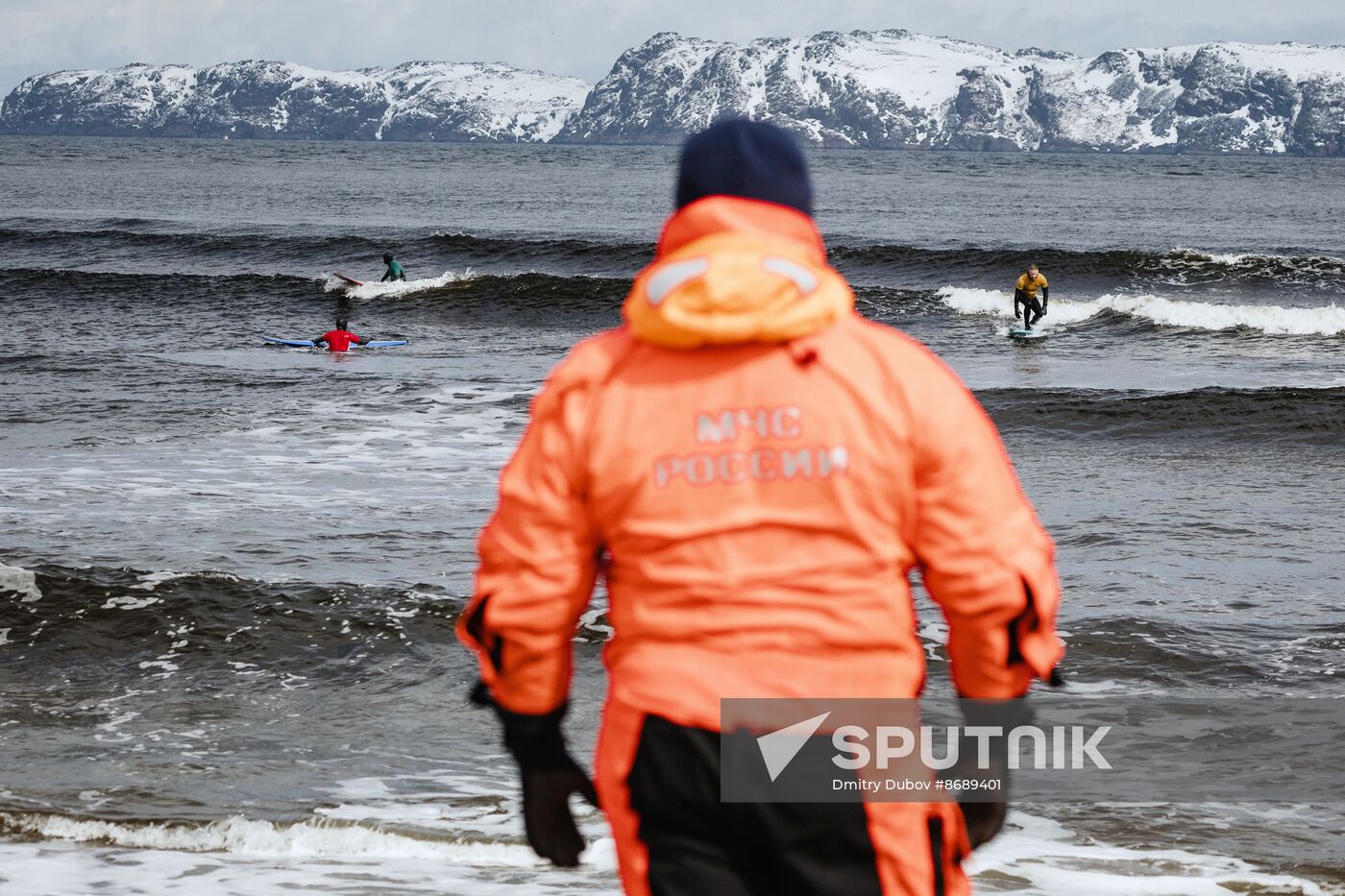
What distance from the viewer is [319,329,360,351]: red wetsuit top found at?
2419 cm

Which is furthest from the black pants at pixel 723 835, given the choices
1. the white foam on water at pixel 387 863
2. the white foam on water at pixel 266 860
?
the white foam on water at pixel 387 863

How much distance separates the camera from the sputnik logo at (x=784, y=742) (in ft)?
6.76

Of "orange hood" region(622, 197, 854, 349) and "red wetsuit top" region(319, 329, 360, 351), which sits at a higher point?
"orange hood" region(622, 197, 854, 349)

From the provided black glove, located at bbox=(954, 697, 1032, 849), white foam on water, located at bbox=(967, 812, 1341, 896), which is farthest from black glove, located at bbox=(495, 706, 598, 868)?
white foam on water, located at bbox=(967, 812, 1341, 896)

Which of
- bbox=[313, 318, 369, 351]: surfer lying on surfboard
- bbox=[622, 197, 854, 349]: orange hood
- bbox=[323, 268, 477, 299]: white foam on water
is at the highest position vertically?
bbox=[622, 197, 854, 349]: orange hood

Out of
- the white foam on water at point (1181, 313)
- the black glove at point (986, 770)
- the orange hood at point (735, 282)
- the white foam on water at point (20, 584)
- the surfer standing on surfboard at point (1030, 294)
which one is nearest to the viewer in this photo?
the orange hood at point (735, 282)

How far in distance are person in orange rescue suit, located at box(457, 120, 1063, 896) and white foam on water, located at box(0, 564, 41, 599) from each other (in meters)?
7.82

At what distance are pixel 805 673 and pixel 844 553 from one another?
0.18m

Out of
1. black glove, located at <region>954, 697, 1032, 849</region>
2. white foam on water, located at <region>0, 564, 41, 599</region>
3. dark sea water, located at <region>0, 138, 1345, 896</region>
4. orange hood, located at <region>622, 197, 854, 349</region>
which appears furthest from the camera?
white foam on water, located at <region>0, 564, 41, 599</region>

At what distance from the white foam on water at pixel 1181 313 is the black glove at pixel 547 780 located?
90.8 ft

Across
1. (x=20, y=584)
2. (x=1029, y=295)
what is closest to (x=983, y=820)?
(x=20, y=584)

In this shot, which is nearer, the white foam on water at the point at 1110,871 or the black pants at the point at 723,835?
the black pants at the point at 723,835

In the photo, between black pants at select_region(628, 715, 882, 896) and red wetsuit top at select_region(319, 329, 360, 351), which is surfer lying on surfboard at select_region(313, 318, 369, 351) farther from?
black pants at select_region(628, 715, 882, 896)

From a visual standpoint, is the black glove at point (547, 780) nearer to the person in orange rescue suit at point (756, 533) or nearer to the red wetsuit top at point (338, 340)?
the person in orange rescue suit at point (756, 533)
